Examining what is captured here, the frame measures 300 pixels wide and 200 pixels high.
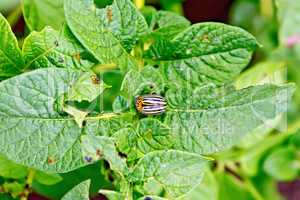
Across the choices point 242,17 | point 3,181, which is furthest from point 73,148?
point 242,17

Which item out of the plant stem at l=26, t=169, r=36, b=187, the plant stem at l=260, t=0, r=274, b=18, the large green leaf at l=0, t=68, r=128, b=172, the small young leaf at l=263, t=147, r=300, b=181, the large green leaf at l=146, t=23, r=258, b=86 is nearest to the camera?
the large green leaf at l=0, t=68, r=128, b=172

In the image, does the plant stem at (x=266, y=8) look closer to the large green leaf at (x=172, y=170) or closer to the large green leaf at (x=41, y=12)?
the large green leaf at (x=41, y=12)

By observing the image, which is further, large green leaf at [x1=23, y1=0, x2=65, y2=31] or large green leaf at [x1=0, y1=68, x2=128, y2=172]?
large green leaf at [x1=23, y1=0, x2=65, y2=31]

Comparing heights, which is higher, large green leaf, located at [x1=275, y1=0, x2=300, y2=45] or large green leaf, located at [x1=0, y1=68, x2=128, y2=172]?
large green leaf, located at [x1=275, y1=0, x2=300, y2=45]

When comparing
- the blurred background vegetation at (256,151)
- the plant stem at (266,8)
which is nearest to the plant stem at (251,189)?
the blurred background vegetation at (256,151)

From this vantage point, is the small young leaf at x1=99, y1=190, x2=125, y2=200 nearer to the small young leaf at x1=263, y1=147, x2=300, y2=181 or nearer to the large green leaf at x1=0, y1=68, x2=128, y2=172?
the large green leaf at x1=0, y1=68, x2=128, y2=172

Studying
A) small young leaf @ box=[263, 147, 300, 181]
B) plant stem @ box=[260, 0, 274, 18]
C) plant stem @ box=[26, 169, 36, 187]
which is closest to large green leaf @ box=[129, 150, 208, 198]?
plant stem @ box=[26, 169, 36, 187]

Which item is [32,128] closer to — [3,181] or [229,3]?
[3,181]
